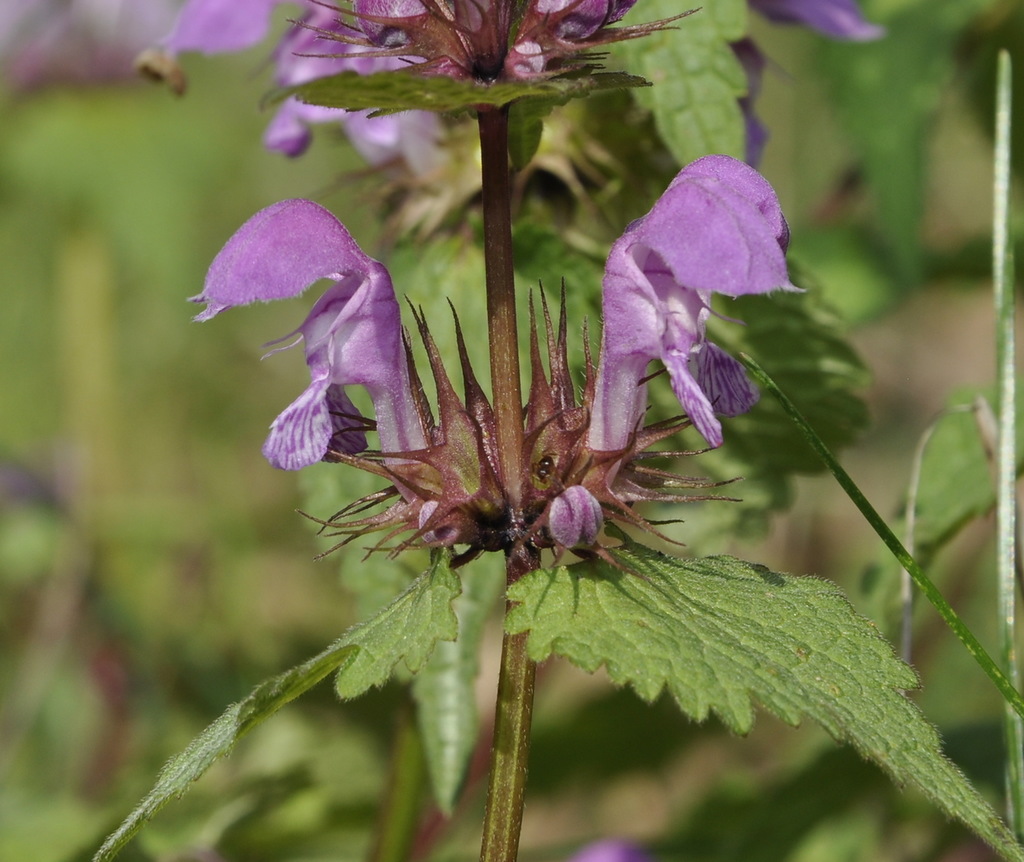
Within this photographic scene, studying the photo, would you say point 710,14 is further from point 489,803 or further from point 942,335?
point 942,335

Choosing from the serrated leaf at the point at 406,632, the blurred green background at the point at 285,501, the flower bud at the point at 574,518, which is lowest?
the blurred green background at the point at 285,501

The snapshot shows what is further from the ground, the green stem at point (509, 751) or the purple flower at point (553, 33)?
the purple flower at point (553, 33)

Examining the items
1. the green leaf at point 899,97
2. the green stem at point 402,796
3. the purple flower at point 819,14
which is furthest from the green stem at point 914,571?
the green leaf at point 899,97

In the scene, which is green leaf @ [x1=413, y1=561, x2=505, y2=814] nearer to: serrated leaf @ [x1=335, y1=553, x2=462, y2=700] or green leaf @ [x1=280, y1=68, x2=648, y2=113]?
serrated leaf @ [x1=335, y1=553, x2=462, y2=700]

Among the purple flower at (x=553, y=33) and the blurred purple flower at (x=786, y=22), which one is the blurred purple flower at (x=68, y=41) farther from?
the purple flower at (x=553, y=33)

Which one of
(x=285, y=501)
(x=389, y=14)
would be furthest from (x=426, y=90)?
(x=285, y=501)

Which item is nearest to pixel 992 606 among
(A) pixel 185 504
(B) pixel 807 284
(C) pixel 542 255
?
(B) pixel 807 284

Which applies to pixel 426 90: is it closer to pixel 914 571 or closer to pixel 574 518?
pixel 574 518
